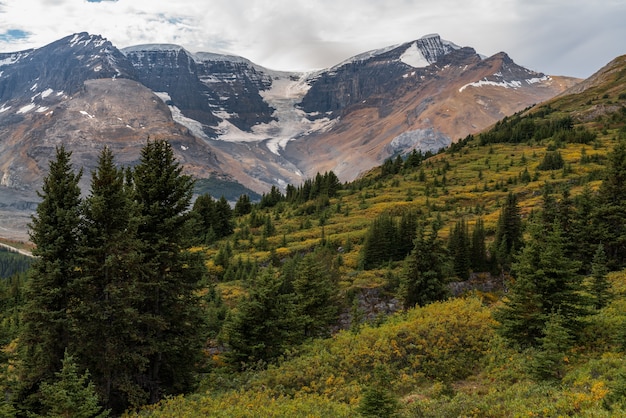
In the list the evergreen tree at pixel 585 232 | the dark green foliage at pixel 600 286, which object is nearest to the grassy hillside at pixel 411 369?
the dark green foliage at pixel 600 286

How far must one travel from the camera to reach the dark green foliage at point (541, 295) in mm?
18172

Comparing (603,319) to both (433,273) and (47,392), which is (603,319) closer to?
(433,273)

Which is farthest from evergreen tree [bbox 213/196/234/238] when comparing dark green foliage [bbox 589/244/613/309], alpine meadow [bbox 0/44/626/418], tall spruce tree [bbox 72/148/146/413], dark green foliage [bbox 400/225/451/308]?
dark green foliage [bbox 589/244/613/309]

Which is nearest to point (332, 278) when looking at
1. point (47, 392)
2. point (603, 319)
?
point (603, 319)

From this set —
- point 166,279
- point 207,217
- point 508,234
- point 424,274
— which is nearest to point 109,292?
point 166,279

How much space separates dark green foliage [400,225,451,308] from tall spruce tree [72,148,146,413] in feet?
60.6

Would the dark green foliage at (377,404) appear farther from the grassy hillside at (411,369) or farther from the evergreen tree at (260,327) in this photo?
the evergreen tree at (260,327)

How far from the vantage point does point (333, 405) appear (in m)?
16.2

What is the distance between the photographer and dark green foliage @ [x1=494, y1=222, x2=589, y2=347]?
1817cm

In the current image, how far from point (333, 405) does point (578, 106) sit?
170324mm

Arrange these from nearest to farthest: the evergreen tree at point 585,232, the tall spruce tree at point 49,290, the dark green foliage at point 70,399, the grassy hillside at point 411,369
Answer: the grassy hillside at point 411,369
the dark green foliage at point 70,399
the tall spruce tree at point 49,290
the evergreen tree at point 585,232

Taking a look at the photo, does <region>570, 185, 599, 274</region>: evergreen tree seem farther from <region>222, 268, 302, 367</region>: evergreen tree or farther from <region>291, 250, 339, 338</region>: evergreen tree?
<region>222, 268, 302, 367</region>: evergreen tree

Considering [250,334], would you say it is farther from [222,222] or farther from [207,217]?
[222,222]

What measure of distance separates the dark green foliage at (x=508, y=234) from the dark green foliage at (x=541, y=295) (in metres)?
23.8
